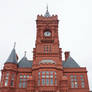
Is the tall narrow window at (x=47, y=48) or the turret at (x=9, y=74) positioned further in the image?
the tall narrow window at (x=47, y=48)

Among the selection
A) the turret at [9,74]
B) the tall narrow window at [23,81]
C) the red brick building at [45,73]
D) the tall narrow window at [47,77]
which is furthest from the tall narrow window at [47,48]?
the turret at [9,74]

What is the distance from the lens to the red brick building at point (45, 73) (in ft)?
98.3

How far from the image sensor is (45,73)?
3105 centimetres

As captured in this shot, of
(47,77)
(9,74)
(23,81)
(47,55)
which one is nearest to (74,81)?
(47,77)

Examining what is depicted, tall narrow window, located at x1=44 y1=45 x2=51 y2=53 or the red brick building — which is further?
tall narrow window, located at x1=44 y1=45 x2=51 y2=53

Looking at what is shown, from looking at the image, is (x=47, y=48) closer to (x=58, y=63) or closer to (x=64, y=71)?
(x=58, y=63)

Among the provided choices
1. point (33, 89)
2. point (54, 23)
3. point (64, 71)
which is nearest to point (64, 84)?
point (64, 71)

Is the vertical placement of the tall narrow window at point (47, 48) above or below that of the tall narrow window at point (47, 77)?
above

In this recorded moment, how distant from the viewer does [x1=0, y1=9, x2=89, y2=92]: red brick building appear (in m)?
30.0

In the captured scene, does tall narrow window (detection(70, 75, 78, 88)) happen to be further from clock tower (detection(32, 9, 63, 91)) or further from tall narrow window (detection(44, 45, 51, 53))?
tall narrow window (detection(44, 45, 51, 53))

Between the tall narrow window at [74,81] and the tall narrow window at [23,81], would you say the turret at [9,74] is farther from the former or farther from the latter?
the tall narrow window at [74,81]

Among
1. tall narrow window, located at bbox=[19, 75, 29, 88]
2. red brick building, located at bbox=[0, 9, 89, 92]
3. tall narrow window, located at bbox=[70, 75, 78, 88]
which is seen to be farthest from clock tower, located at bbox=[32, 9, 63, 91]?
tall narrow window, located at bbox=[70, 75, 78, 88]

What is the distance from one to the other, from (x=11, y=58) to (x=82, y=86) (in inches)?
808

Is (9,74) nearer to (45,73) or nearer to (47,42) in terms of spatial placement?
(45,73)
